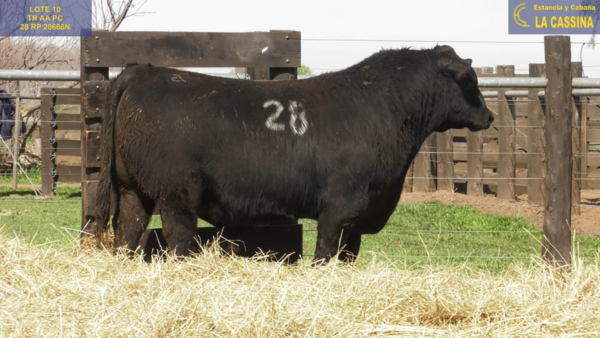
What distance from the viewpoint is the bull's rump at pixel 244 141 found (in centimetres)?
526

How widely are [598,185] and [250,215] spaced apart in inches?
312

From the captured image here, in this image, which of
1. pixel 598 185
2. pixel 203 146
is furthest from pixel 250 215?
pixel 598 185

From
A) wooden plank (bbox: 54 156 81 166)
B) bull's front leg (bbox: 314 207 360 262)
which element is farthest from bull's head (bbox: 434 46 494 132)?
wooden plank (bbox: 54 156 81 166)

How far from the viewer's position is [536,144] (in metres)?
10.5

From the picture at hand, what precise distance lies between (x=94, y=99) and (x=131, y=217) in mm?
1001

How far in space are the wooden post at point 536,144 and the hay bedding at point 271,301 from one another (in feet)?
17.2

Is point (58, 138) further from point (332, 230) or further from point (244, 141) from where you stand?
point (332, 230)

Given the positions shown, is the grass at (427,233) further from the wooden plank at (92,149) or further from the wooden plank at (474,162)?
the wooden plank at (474,162)

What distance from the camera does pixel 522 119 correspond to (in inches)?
500

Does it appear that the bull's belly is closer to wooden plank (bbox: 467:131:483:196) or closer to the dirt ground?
the dirt ground

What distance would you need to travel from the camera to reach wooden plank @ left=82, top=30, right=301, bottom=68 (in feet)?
19.7

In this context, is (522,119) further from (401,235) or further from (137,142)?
(137,142)

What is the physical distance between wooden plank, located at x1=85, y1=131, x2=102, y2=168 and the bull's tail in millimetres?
421

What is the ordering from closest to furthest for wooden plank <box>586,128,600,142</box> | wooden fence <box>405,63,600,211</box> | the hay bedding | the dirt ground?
the hay bedding
the dirt ground
wooden fence <box>405,63,600,211</box>
wooden plank <box>586,128,600,142</box>
